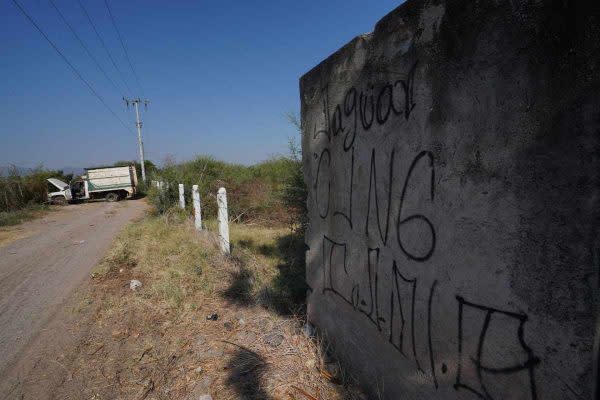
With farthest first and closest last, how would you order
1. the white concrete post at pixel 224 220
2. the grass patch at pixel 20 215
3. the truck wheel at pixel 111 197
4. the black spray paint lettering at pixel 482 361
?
the truck wheel at pixel 111 197 < the grass patch at pixel 20 215 < the white concrete post at pixel 224 220 < the black spray paint lettering at pixel 482 361

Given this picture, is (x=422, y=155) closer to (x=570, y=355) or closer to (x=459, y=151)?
(x=459, y=151)

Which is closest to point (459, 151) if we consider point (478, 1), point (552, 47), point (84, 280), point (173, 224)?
point (552, 47)

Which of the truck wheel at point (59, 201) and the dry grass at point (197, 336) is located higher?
the truck wheel at point (59, 201)

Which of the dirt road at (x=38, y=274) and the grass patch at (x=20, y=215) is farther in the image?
the grass patch at (x=20, y=215)

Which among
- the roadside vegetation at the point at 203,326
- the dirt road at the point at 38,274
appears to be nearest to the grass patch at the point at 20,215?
the dirt road at the point at 38,274

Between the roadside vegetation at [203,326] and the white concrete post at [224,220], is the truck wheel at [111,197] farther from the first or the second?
the white concrete post at [224,220]

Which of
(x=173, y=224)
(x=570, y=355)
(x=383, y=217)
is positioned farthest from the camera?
(x=173, y=224)

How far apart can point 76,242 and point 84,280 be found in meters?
3.86

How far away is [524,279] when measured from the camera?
3.98 feet

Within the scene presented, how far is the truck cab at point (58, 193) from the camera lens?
2061 cm

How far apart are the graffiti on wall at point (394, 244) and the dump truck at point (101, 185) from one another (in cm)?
2360

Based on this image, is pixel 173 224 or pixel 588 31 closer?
pixel 588 31

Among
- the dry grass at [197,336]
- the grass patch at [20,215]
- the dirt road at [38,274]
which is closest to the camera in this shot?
the dry grass at [197,336]

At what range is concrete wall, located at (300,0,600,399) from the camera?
3.46ft
